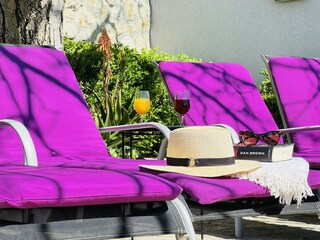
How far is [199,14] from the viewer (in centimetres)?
1247

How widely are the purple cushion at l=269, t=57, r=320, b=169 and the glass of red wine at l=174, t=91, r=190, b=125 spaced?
87 cm

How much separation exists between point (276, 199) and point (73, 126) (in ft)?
4.58

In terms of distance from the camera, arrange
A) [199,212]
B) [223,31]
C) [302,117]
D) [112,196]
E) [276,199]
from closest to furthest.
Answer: [112,196], [199,212], [276,199], [302,117], [223,31]

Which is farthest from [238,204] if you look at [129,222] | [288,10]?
[288,10]

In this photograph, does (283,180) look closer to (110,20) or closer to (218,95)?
(218,95)

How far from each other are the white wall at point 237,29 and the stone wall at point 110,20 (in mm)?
208

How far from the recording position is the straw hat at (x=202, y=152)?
3822 millimetres

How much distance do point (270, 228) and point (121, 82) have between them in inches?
167

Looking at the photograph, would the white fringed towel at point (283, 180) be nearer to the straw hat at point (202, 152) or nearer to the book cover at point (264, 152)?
the straw hat at point (202, 152)

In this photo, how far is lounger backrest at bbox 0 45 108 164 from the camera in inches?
185

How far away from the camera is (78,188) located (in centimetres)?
298

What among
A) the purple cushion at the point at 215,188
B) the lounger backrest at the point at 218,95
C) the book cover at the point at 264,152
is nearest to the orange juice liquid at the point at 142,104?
the lounger backrest at the point at 218,95

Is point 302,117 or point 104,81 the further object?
point 104,81

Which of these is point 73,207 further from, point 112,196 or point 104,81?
point 104,81
